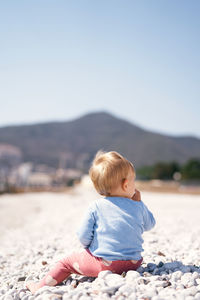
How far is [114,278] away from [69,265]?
0.48 m

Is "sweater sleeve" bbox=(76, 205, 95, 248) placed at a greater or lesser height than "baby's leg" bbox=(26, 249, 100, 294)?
greater

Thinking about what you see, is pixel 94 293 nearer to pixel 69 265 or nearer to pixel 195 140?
pixel 69 265

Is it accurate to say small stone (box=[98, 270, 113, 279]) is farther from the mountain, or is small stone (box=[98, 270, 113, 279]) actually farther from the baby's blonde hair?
the mountain

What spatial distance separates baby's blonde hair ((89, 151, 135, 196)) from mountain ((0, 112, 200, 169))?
97.9 meters

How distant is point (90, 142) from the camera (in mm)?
141000

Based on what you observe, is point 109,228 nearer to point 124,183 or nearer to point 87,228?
point 87,228

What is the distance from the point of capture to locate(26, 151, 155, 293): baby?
2779 millimetres

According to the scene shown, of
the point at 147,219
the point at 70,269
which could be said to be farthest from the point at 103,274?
the point at 147,219

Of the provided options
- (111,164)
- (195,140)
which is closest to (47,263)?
(111,164)

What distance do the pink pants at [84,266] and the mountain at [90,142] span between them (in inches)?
3849

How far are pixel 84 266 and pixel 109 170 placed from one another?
33.1 inches

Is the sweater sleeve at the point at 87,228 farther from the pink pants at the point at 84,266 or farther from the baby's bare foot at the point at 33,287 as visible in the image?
the baby's bare foot at the point at 33,287

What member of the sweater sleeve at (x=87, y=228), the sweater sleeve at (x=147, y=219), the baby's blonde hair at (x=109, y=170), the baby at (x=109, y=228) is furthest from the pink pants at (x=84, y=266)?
the baby's blonde hair at (x=109, y=170)

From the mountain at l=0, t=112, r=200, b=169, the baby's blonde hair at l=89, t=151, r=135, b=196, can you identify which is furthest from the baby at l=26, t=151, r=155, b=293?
the mountain at l=0, t=112, r=200, b=169
